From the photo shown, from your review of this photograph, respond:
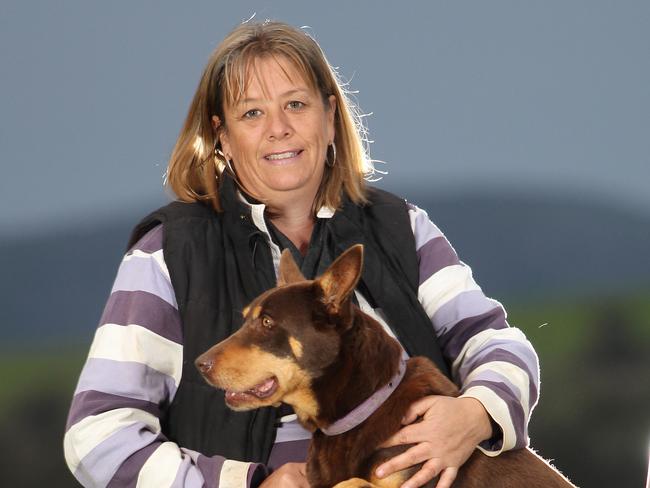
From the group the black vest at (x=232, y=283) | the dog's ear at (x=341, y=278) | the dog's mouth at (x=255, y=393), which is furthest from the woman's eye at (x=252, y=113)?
the dog's mouth at (x=255, y=393)

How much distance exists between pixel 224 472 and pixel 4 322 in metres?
2.28

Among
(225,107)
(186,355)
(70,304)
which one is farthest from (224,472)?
(70,304)

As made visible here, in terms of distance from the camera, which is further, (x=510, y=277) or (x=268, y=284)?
(x=510, y=277)

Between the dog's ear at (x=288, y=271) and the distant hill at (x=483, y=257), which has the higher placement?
the dog's ear at (x=288, y=271)

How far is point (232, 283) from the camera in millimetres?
2242

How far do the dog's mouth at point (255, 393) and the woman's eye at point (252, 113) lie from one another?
669 mm

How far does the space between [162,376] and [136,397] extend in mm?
91

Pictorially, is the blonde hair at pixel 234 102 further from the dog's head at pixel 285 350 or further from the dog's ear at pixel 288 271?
the dog's head at pixel 285 350

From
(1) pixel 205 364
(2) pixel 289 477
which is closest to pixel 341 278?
(1) pixel 205 364

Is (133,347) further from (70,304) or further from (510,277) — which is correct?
(510,277)

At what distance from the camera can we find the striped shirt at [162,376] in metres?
2.04

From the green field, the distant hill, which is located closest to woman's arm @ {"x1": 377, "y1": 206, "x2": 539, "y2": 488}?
the green field

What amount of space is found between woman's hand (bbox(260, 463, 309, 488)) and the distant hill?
6.89ft

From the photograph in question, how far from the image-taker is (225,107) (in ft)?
7.78
